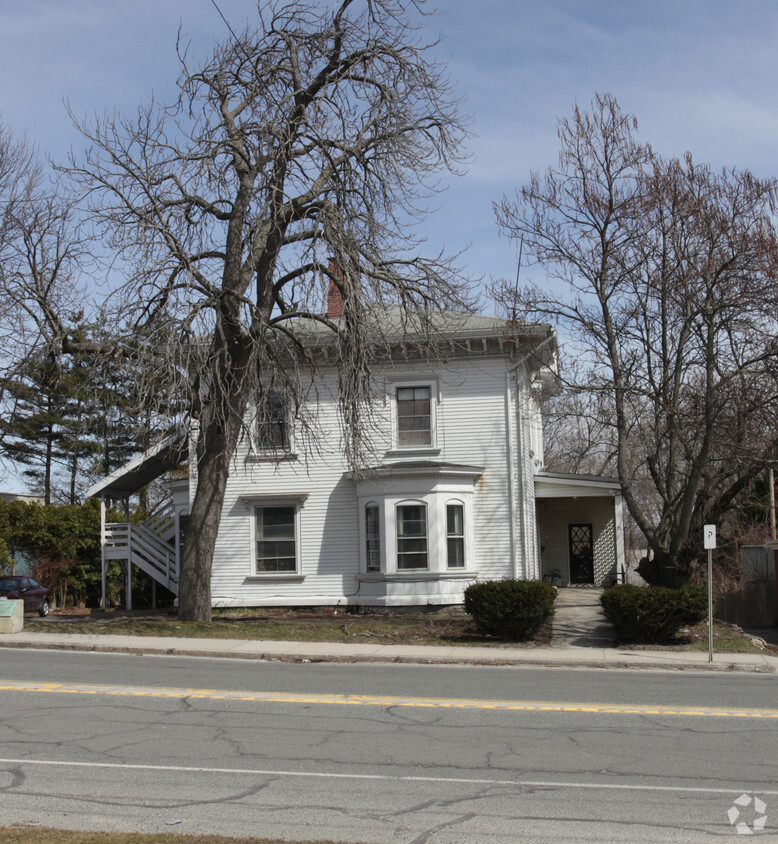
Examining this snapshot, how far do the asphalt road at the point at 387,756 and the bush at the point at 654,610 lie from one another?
166 inches

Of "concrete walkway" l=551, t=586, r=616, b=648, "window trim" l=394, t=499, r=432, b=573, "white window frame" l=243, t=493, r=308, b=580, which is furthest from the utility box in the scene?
"concrete walkway" l=551, t=586, r=616, b=648

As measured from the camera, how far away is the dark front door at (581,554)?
31.4m

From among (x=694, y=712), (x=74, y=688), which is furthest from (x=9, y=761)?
(x=694, y=712)

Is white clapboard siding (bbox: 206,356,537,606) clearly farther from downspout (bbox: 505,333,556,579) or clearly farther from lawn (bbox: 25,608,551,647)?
lawn (bbox: 25,608,551,647)

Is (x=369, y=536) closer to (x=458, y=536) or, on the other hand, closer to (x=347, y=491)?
(x=347, y=491)

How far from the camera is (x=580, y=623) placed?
21469mm

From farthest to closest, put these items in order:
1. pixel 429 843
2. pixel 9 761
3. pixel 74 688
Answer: pixel 74 688
pixel 9 761
pixel 429 843

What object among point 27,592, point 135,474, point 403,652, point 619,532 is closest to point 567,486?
point 619,532

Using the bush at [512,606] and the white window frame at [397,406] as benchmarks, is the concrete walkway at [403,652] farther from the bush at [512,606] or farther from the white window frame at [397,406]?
the white window frame at [397,406]

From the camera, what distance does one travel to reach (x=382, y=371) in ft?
82.4

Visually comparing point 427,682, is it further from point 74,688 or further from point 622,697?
point 74,688

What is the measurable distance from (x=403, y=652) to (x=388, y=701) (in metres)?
5.61

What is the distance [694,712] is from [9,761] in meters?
7.53

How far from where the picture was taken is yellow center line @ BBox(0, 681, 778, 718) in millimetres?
11102
